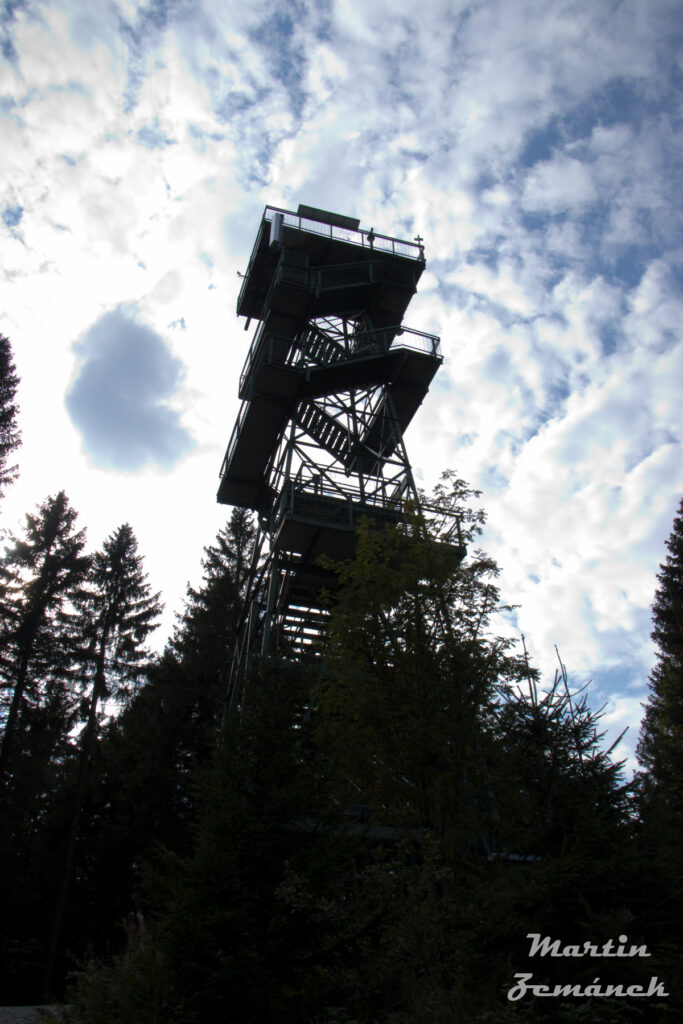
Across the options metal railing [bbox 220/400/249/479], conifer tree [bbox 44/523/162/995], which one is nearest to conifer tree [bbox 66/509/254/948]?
conifer tree [bbox 44/523/162/995]

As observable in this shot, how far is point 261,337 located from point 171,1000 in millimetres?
16835

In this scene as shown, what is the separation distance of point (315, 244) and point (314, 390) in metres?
5.43

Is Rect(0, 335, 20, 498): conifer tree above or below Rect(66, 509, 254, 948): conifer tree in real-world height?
above

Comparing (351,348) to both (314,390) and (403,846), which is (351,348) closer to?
(314,390)

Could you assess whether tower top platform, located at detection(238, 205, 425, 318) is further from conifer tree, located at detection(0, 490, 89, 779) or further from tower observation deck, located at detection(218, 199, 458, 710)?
conifer tree, located at detection(0, 490, 89, 779)

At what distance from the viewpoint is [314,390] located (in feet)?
63.5

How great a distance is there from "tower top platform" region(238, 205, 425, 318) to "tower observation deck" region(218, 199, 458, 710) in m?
0.04

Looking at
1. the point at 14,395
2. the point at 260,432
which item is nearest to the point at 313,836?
the point at 260,432

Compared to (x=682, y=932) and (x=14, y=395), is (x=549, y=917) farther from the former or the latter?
(x=14, y=395)

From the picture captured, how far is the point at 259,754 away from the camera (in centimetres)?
748

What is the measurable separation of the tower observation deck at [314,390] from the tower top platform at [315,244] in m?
0.04

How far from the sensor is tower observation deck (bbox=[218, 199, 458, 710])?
16016 millimetres

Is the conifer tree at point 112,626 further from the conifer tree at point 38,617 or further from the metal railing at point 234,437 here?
the metal railing at point 234,437

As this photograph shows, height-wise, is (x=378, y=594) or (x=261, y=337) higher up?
(x=261, y=337)
